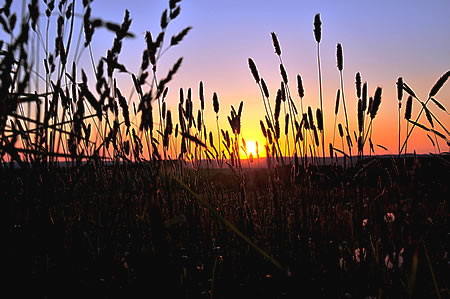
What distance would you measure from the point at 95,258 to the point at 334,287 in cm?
93

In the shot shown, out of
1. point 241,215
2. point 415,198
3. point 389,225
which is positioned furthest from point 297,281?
point 415,198

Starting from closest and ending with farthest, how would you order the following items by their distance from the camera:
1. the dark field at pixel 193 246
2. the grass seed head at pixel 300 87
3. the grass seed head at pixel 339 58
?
the dark field at pixel 193 246, the grass seed head at pixel 339 58, the grass seed head at pixel 300 87

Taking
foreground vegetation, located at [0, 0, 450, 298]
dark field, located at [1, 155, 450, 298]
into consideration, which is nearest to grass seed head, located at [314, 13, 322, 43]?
foreground vegetation, located at [0, 0, 450, 298]

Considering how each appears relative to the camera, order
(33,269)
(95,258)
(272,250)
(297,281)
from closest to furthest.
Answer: (33,269), (95,258), (297,281), (272,250)

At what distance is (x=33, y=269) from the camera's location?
46.9 inches

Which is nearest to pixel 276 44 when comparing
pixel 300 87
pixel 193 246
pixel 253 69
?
pixel 253 69

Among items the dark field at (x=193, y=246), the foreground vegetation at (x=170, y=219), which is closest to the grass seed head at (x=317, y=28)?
the foreground vegetation at (x=170, y=219)

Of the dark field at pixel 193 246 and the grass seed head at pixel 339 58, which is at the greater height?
the grass seed head at pixel 339 58

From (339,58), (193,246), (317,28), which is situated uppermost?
(317,28)

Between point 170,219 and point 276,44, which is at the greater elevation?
point 276,44

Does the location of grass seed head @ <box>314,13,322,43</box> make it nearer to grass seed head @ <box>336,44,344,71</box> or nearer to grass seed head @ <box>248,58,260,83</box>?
grass seed head @ <box>336,44,344,71</box>

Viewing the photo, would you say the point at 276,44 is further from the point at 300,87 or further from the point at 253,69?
the point at 300,87

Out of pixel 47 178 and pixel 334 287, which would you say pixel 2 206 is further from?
pixel 334 287

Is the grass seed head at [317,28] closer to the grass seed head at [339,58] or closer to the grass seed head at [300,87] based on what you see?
the grass seed head at [339,58]
